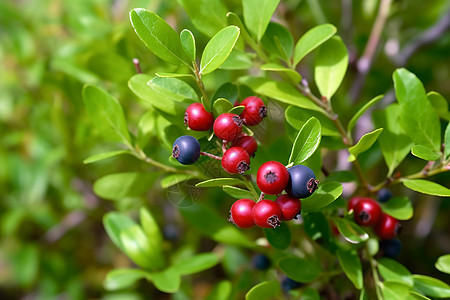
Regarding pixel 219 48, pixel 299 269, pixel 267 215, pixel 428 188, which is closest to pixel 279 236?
pixel 299 269

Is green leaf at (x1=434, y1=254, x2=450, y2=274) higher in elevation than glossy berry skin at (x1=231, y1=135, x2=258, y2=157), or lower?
lower

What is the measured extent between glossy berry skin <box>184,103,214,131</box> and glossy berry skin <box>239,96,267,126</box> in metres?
0.07

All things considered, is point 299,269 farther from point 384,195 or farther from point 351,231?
point 384,195

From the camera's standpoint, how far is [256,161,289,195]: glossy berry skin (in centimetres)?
78

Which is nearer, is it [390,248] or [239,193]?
[239,193]

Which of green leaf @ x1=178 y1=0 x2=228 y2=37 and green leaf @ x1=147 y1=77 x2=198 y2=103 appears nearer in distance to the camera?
green leaf @ x1=147 y1=77 x2=198 y2=103

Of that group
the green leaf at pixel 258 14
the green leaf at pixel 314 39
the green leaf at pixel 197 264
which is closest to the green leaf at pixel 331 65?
the green leaf at pixel 314 39

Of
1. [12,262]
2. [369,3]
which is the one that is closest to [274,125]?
[369,3]

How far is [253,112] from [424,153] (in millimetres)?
360

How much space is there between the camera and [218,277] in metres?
2.19

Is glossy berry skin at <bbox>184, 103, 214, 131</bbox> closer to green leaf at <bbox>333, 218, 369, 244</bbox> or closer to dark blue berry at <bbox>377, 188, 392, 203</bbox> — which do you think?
green leaf at <bbox>333, 218, 369, 244</bbox>

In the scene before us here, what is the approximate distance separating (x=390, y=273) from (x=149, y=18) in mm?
793

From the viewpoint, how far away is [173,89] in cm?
94

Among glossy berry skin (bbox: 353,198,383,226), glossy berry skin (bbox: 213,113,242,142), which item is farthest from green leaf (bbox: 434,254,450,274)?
glossy berry skin (bbox: 213,113,242,142)
